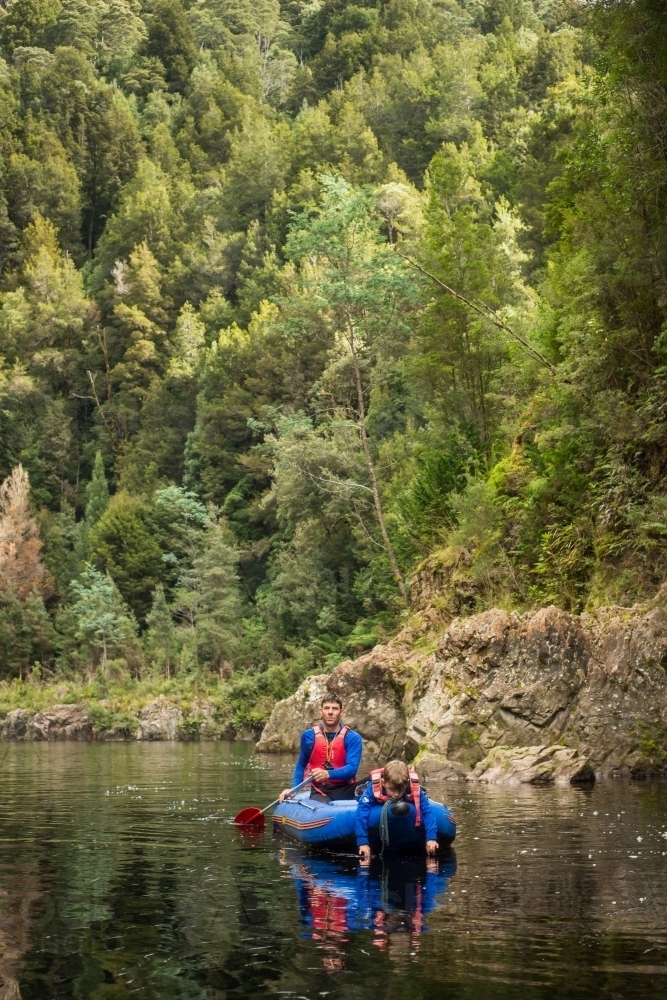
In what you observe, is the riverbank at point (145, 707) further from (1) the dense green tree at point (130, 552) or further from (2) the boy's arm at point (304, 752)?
(2) the boy's arm at point (304, 752)

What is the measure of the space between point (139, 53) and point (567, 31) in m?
58.3

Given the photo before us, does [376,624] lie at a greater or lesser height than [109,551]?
lesser

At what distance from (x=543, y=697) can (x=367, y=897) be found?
10.4 metres

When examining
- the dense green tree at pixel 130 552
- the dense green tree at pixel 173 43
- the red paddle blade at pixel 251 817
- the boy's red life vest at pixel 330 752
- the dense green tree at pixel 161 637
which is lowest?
→ the red paddle blade at pixel 251 817

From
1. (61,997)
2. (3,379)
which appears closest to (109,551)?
(3,379)

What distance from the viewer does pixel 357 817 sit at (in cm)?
1047

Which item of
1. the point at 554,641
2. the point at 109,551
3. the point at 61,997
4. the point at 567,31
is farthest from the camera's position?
the point at 567,31

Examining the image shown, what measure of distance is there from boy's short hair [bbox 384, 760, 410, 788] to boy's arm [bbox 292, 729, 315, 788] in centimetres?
242

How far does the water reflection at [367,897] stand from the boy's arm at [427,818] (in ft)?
0.74

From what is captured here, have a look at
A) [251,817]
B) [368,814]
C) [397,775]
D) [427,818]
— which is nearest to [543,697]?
[251,817]

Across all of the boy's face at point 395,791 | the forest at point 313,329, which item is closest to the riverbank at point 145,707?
the forest at point 313,329

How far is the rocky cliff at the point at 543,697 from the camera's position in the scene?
56.4 ft

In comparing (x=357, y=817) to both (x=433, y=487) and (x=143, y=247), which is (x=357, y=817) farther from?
(x=143, y=247)

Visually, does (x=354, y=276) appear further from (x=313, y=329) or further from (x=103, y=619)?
(x=103, y=619)
